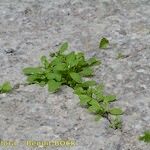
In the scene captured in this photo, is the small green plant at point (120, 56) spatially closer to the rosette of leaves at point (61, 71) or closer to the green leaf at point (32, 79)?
the rosette of leaves at point (61, 71)

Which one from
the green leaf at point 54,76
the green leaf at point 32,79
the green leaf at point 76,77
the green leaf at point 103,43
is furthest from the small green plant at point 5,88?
the green leaf at point 103,43

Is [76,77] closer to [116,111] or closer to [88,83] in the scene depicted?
[88,83]

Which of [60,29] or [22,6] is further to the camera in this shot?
Result: [22,6]

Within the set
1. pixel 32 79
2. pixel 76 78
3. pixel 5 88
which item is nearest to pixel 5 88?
pixel 5 88

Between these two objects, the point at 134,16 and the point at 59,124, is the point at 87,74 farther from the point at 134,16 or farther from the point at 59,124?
the point at 134,16

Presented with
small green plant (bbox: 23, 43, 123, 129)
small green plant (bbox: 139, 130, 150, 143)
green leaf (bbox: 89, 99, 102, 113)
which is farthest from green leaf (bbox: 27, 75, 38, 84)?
small green plant (bbox: 139, 130, 150, 143)

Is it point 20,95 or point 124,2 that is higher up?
point 124,2

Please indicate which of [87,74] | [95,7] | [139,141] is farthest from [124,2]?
[139,141]
